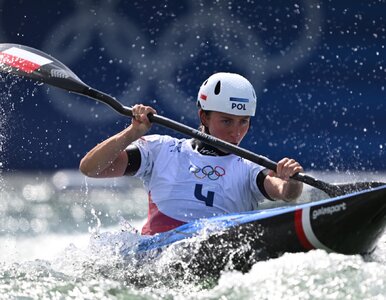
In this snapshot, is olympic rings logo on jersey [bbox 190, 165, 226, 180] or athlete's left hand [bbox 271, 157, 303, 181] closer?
athlete's left hand [bbox 271, 157, 303, 181]

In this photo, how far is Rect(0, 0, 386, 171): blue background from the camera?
10695 mm

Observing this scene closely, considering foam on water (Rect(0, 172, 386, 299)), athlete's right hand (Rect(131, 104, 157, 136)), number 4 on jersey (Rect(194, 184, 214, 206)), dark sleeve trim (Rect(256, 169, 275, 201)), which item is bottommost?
foam on water (Rect(0, 172, 386, 299))

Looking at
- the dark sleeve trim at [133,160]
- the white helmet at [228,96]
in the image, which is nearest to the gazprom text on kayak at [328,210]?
the white helmet at [228,96]

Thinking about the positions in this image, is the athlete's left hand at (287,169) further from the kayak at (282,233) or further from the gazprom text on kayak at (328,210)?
the gazprom text on kayak at (328,210)

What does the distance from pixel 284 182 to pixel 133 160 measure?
98 cm


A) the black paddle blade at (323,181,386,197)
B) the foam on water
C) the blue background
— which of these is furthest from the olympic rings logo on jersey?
the blue background

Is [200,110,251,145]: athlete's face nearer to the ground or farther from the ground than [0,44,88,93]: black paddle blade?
nearer to the ground

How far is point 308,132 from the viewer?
10.7m

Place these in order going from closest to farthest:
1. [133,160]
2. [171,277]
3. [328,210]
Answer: [328,210] < [171,277] < [133,160]

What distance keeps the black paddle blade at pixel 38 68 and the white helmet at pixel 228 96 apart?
1.01 metres

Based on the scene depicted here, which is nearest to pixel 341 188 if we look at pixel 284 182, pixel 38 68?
pixel 284 182

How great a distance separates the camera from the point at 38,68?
6.44 meters

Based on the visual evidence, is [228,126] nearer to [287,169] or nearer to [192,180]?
[192,180]

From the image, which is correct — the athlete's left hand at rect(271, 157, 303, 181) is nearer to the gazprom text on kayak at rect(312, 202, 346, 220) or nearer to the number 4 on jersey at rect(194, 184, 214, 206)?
the number 4 on jersey at rect(194, 184, 214, 206)
